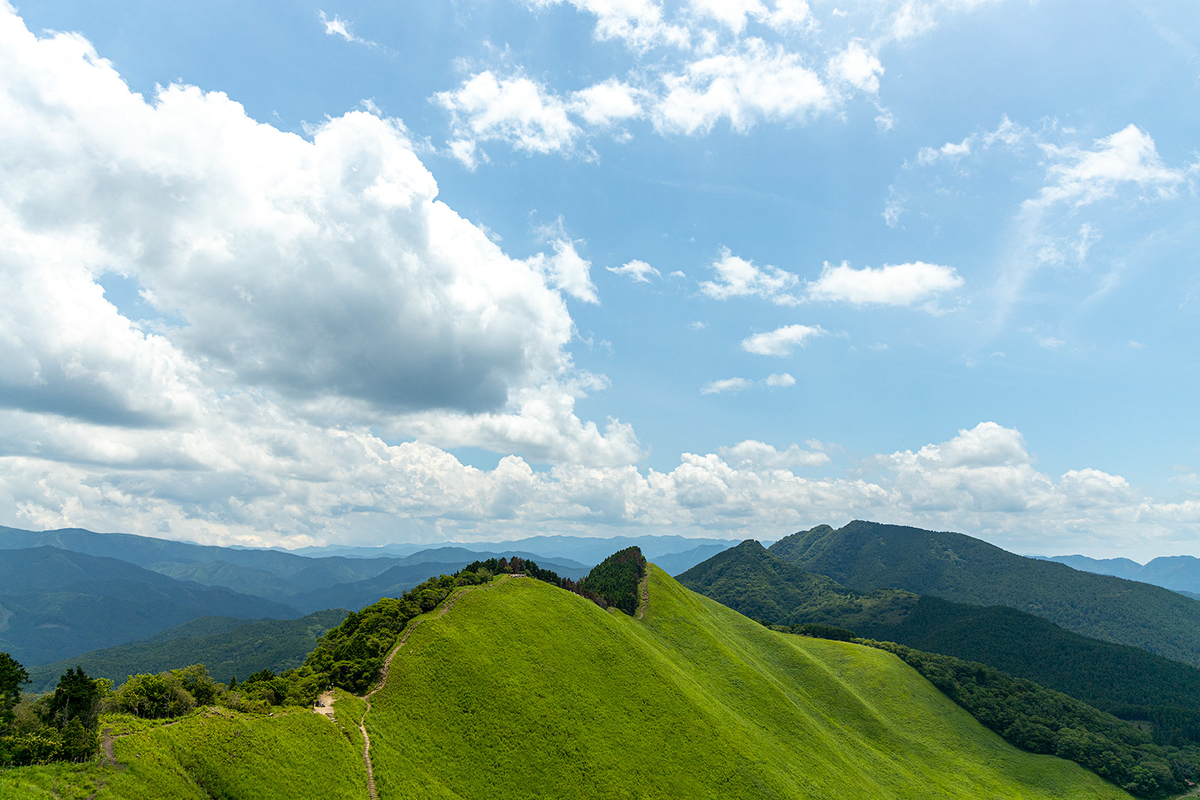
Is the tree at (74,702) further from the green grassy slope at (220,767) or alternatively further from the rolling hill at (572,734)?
the green grassy slope at (220,767)

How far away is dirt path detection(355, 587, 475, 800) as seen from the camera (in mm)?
44625

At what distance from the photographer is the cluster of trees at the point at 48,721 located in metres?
33.0

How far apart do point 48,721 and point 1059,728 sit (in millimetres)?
199644

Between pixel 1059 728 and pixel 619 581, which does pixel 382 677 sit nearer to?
pixel 619 581

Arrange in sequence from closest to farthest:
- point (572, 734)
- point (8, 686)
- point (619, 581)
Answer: point (8, 686)
point (572, 734)
point (619, 581)


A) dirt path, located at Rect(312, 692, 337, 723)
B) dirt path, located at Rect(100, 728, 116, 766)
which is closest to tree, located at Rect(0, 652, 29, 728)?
dirt path, located at Rect(100, 728, 116, 766)

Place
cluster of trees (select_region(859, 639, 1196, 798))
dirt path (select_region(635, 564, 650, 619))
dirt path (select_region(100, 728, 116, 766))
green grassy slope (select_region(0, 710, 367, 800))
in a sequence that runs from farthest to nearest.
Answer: cluster of trees (select_region(859, 639, 1196, 798)) → dirt path (select_region(635, 564, 650, 619)) → dirt path (select_region(100, 728, 116, 766)) → green grassy slope (select_region(0, 710, 367, 800))

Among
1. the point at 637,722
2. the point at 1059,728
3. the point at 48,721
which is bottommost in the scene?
the point at 1059,728

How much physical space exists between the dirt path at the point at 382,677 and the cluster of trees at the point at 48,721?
19.3 meters

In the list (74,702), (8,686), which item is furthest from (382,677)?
(8,686)

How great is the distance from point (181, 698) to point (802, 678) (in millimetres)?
110278

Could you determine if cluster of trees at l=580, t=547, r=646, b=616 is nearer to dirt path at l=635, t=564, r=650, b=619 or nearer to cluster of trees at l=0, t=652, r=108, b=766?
dirt path at l=635, t=564, r=650, b=619

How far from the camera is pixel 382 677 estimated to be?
56.8 metres

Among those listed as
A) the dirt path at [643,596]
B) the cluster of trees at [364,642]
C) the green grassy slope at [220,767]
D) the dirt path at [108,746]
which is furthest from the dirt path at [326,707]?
the dirt path at [643,596]
